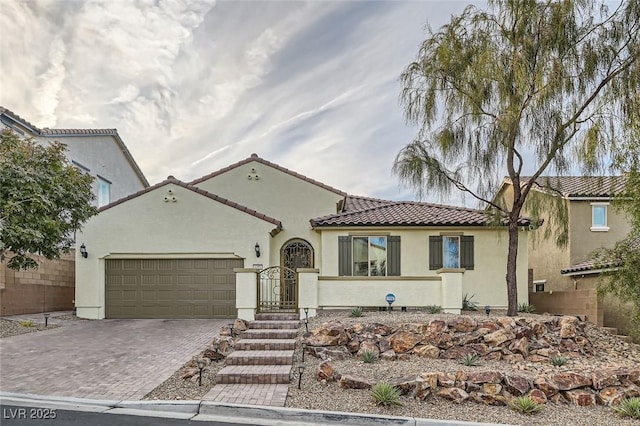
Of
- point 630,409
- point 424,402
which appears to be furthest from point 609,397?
point 424,402

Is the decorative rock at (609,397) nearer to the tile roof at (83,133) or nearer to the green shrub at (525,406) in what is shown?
the green shrub at (525,406)

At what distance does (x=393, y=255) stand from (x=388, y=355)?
21.0 ft

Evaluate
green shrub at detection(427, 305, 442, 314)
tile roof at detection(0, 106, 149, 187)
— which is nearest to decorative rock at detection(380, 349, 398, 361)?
green shrub at detection(427, 305, 442, 314)

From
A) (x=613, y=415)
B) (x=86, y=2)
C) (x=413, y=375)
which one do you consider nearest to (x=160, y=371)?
(x=413, y=375)

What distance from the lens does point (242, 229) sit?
16234 mm

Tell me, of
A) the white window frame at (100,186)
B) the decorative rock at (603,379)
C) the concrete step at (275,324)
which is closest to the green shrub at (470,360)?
the decorative rock at (603,379)

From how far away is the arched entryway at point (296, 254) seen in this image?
59.8ft

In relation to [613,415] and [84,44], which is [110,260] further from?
[613,415]

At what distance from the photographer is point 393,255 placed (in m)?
16.4

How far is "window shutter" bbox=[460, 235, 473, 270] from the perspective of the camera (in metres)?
16.4

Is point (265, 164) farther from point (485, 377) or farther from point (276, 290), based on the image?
point (485, 377)

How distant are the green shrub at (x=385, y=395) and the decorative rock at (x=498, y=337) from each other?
3950 millimetres

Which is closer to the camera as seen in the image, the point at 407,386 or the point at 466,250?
the point at 407,386

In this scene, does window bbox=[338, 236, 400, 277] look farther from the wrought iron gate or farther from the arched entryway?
the arched entryway
